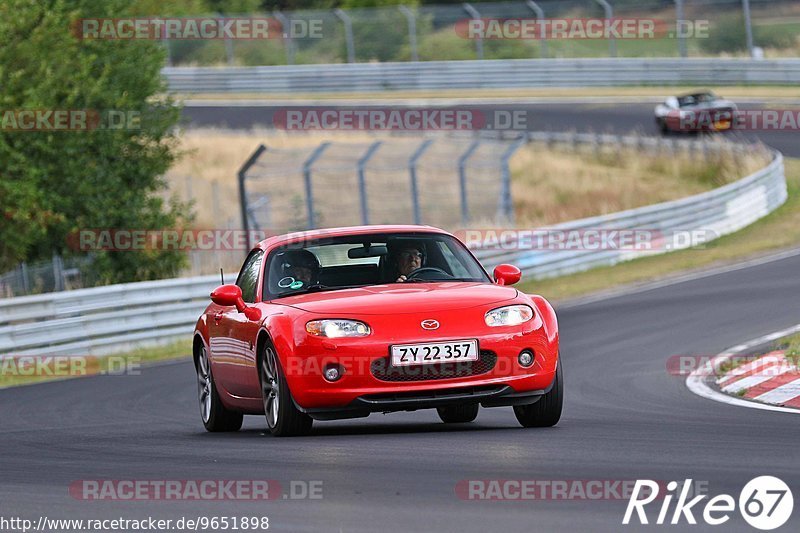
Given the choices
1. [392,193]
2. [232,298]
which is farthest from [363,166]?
[232,298]

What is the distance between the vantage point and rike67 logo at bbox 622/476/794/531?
19.2 feet

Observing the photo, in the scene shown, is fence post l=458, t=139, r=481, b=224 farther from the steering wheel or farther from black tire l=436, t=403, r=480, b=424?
the steering wheel

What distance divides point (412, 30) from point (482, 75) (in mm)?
2893

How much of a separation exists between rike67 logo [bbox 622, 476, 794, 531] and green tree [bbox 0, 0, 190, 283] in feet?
64.5

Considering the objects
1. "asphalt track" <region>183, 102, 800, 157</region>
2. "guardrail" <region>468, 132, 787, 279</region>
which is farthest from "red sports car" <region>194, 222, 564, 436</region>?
"asphalt track" <region>183, 102, 800, 157</region>

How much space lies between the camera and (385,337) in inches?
345

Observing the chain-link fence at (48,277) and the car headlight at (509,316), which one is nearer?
the car headlight at (509,316)

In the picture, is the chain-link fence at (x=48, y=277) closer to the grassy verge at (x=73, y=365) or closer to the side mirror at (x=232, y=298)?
the grassy verge at (x=73, y=365)

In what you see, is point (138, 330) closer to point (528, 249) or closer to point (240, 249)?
point (528, 249)

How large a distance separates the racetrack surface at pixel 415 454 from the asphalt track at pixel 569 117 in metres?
26.8

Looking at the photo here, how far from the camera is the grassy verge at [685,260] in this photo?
2341cm

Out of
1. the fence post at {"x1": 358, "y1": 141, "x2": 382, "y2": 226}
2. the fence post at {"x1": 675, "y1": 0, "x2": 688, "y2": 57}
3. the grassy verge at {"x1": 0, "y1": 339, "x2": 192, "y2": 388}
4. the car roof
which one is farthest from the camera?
the fence post at {"x1": 675, "y1": 0, "x2": 688, "y2": 57}

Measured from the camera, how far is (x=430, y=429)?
9781 millimetres
